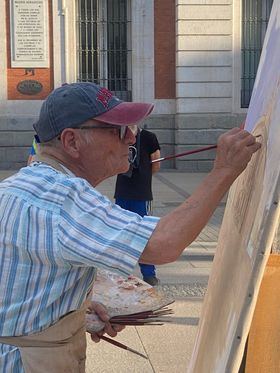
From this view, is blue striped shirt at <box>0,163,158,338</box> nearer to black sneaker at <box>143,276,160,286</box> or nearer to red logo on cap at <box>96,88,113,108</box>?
red logo on cap at <box>96,88,113,108</box>

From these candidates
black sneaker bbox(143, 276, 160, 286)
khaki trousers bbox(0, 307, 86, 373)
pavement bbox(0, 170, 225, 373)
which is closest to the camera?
khaki trousers bbox(0, 307, 86, 373)

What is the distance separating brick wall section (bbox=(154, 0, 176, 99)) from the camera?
19.2 metres

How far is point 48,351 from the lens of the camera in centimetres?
185

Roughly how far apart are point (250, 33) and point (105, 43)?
3980mm

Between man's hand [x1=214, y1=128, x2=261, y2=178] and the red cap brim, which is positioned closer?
man's hand [x1=214, y1=128, x2=261, y2=178]

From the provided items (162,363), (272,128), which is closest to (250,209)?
(272,128)

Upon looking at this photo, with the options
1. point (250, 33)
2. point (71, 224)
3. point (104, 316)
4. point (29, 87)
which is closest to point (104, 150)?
point (71, 224)

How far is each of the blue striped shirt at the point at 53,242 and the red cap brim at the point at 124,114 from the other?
0.19m

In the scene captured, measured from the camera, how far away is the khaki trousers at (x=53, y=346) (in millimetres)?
1834

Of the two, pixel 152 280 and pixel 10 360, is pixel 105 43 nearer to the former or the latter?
pixel 152 280

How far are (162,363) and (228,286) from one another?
10.2 feet

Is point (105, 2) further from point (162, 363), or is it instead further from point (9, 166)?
point (162, 363)

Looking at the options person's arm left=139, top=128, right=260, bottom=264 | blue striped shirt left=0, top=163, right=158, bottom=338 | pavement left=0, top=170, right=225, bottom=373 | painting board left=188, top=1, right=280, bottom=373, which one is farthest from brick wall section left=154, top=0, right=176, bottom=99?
person's arm left=139, top=128, right=260, bottom=264

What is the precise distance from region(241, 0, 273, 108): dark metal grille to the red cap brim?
18.0 meters
